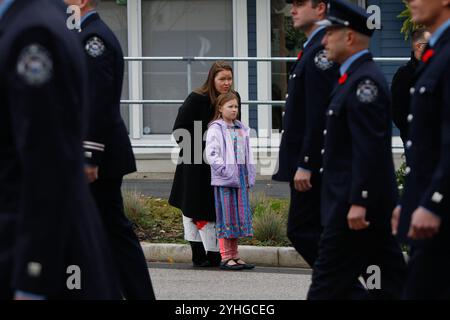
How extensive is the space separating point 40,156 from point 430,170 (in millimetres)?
2046

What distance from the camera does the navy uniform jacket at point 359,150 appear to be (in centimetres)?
579

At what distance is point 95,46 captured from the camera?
6.64 meters

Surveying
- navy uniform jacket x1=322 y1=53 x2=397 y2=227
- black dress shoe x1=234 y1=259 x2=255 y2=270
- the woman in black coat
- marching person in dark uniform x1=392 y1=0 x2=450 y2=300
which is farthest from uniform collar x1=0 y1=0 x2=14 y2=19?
black dress shoe x1=234 y1=259 x2=255 y2=270

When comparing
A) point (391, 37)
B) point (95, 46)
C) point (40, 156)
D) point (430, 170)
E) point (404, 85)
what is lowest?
point (430, 170)

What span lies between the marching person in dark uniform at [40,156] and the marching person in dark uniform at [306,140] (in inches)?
125

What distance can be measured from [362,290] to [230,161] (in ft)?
11.3

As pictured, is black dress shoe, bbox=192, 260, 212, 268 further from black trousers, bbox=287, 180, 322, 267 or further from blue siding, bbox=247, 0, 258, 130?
blue siding, bbox=247, 0, 258, 130

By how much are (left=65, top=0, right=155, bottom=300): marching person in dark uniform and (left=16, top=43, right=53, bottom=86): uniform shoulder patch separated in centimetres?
299

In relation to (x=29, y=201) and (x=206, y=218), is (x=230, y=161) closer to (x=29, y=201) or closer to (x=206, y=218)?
(x=206, y=218)

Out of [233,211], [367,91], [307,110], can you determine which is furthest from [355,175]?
[233,211]

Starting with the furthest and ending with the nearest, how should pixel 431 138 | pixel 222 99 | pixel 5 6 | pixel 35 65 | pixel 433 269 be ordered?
1. pixel 222 99
2. pixel 431 138
3. pixel 433 269
4. pixel 5 6
5. pixel 35 65

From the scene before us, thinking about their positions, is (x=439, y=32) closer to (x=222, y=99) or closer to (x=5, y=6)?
(x=5, y=6)

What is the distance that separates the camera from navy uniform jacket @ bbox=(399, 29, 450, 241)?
15.1 ft

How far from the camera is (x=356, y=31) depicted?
6.17 metres
